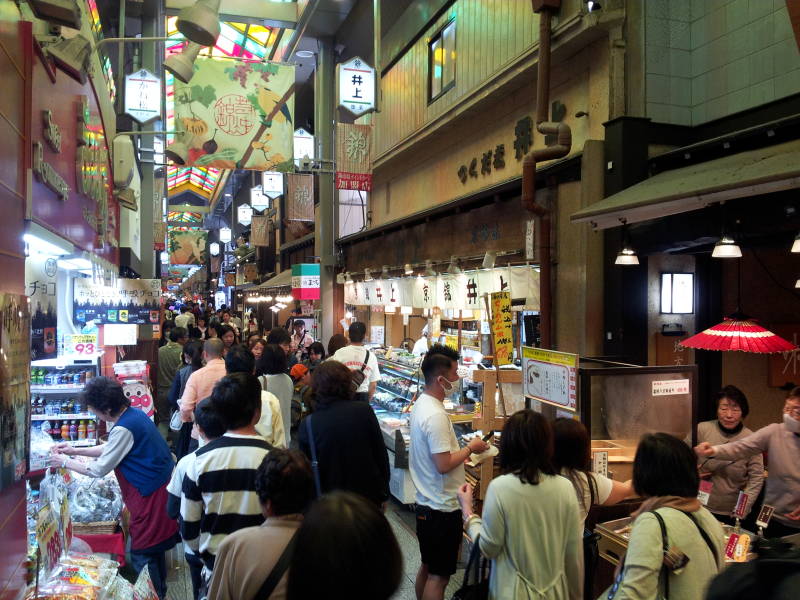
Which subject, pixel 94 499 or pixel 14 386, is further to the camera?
pixel 94 499

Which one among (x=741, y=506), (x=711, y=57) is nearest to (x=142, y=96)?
(x=711, y=57)

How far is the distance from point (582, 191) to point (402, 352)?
229 inches

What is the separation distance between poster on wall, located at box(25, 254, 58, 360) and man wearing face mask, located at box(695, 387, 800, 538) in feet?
22.2

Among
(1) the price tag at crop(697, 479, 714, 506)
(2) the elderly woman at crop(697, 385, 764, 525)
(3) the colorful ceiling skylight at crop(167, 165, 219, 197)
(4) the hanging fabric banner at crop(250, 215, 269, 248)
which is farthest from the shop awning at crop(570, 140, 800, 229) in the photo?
(3) the colorful ceiling skylight at crop(167, 165, 219, 197)

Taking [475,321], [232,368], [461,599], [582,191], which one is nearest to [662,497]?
[461,599]

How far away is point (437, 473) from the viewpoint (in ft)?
14.8

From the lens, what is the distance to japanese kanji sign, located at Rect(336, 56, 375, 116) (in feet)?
38.0

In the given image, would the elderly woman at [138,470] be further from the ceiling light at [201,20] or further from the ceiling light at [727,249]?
the ceiling light at [727,249]

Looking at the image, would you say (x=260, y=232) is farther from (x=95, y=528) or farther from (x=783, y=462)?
(x=783, y=462)

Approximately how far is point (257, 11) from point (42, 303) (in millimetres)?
10122

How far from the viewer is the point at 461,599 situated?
11.5 feet

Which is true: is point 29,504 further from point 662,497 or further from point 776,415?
point 776,415

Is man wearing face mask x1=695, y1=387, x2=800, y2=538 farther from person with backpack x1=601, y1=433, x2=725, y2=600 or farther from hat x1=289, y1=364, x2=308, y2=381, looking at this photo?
hat x1=289, y1=364, x2=308, y2=381

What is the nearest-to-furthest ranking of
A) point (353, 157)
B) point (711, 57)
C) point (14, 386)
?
point (14, 386), point (711, 57), point (353, 157)
